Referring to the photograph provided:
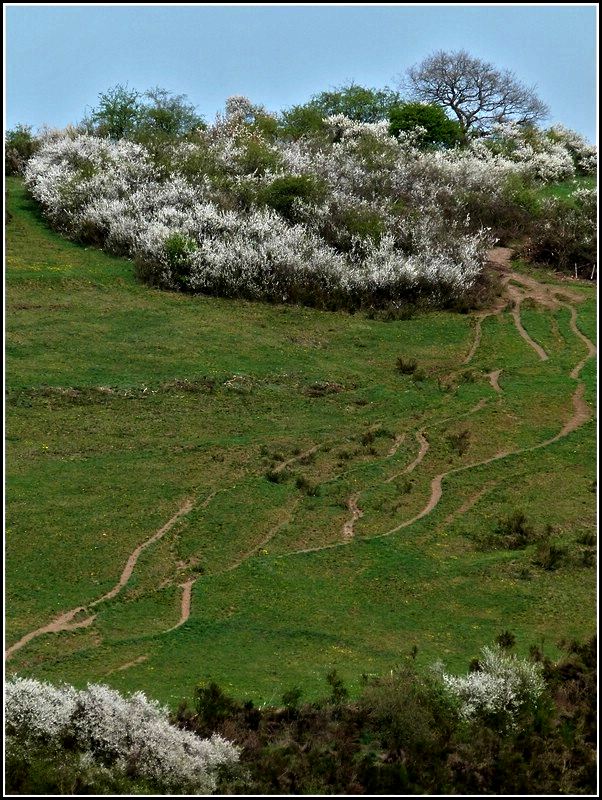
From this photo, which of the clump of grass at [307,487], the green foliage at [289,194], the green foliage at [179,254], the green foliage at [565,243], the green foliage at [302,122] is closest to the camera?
the clump of grass at [307,487]

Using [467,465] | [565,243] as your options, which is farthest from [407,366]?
[565,243]

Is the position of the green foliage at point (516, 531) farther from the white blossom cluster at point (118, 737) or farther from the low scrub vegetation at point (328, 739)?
the white blossom cluster at point (118, 737)

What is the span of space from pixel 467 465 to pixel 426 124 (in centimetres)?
2457

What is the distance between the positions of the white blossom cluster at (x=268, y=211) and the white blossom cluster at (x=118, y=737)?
14.8 meters

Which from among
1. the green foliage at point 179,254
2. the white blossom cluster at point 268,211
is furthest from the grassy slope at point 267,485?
the white blossom cluster at point 268,211

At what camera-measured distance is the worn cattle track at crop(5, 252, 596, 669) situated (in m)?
12.9

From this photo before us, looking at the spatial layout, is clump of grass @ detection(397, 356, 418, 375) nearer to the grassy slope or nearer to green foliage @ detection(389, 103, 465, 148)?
the grassy slope

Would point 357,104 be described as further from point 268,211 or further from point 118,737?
point 118,737

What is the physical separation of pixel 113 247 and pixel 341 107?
19.5 m

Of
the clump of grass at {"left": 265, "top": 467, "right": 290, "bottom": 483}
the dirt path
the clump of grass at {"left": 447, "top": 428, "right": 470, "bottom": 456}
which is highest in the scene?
the clump of grass at {"left": 447, "top": 428, "right": 470, "bottom": 456}

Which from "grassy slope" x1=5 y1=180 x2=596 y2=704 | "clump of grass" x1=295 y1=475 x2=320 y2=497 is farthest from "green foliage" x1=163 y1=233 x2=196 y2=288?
"clump of grass" x1=295 y1=475 x2=320 y2=497

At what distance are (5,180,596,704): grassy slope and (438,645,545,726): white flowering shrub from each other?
81 centimetres

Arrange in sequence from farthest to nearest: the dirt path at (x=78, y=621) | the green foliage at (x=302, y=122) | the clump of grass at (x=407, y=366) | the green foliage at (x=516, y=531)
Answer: the green foliage at (x=302, y=122)
the clump of grass at (x=407, y=366)
the green foliage at (x=516, y=531)
the dirt path at (x=78, y=621)

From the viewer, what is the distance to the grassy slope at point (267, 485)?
1286 centimetres
